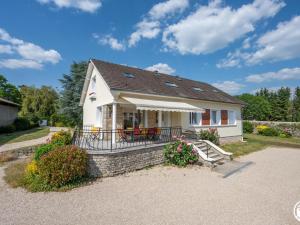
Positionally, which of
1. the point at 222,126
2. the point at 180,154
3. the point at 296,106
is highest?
the point at 296,106

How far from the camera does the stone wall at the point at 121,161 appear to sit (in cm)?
1192

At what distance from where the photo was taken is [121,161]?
12680 mm

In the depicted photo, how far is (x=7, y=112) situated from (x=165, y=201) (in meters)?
42.2

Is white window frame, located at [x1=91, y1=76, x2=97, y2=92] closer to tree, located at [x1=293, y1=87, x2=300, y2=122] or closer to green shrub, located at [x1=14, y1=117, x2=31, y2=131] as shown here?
green shrub, located at [x1=14, y1=117, x2=31, y2=131]

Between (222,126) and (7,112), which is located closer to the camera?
(222,126)

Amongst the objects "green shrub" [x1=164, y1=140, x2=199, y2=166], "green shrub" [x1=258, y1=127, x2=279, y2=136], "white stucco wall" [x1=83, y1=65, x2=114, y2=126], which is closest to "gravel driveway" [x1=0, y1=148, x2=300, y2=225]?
"green shrub" [x1=164, y1=140, x2=199, y2=166]

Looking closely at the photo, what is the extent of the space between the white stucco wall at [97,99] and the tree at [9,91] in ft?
192

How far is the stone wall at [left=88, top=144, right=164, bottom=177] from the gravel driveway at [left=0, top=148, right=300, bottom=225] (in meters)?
0.65

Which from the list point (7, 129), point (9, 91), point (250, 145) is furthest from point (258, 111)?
point (9, 91)

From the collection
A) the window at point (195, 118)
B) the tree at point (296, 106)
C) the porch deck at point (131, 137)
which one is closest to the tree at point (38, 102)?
the porch deck at point (131, 137)

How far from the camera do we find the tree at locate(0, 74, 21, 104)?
65.8 m

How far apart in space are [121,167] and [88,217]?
5.55 meters

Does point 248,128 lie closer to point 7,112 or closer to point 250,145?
point 250,145

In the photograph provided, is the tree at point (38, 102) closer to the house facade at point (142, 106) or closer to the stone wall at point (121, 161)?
the house facade at point (142, 106)
